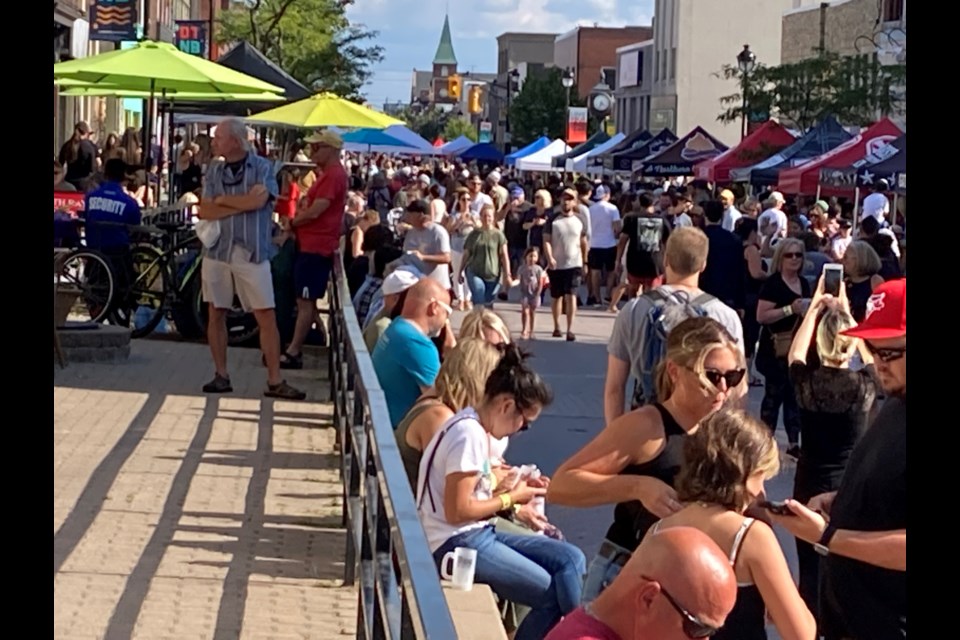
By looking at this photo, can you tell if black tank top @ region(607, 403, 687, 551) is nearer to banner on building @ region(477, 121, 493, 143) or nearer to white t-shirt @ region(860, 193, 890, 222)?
white t-shirt @ region(860, 193, 890, 222)

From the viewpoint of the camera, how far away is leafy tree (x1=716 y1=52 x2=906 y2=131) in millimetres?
39906

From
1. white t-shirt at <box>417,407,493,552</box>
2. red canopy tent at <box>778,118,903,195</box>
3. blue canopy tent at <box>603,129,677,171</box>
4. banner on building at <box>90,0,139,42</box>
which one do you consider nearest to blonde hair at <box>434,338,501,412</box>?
white t-shirt at <box>417,407,493,552</box>

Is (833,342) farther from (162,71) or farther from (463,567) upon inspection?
(162,71)

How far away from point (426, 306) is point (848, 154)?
1782 cm

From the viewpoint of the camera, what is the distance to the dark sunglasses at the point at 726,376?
5.57 metres

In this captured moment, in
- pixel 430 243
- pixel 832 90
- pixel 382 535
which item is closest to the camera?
pixel 382 535

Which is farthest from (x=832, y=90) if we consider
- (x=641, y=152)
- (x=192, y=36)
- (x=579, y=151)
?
(x=192, y=36)

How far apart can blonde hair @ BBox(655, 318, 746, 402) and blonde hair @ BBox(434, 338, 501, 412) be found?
1085mm

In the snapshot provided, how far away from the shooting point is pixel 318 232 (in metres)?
13.6

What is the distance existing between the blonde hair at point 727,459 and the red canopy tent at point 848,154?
2032 centimetres

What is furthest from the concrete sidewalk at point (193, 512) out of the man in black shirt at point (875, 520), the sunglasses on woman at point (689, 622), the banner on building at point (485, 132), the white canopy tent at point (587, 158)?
the banner on building at point (485, 132)

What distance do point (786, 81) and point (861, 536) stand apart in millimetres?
39893
